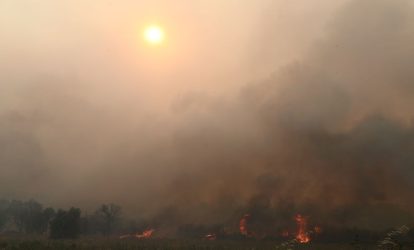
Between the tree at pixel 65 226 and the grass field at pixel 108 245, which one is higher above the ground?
the tree at pixel 65 226

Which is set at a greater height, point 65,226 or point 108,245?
point 65,226

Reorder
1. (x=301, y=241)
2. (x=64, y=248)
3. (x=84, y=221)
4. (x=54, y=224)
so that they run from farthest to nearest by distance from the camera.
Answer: (x=84, y=221)
(x=301, y=241)
(x=54, y=224)
(x=64, y=248)

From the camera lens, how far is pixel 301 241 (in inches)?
6501

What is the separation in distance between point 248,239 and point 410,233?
63.4 meters

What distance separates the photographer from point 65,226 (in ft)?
508

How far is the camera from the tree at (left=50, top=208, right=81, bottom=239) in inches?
6033

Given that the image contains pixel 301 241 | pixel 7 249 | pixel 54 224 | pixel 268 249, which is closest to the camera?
pixel 7 249

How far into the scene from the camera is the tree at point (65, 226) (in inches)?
6033

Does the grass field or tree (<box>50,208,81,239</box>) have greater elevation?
tree (<box>50,208,81,239</box>)

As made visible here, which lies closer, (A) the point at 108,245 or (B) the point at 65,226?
(A) the point at 108,245

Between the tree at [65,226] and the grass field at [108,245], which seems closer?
the grass field at [108,245]

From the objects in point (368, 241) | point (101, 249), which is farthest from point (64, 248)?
point (368, 241)

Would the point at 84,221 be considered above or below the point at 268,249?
above

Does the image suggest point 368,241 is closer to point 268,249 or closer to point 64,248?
point 268,249
